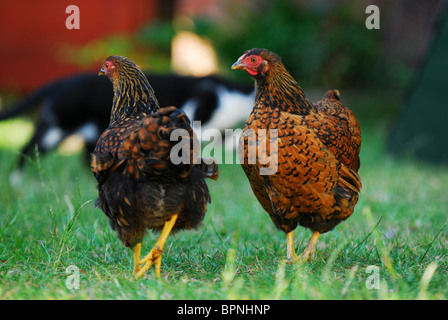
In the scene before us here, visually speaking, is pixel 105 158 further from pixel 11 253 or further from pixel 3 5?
pixel 3 5

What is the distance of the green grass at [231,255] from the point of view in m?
2.34

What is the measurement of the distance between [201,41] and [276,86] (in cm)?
691

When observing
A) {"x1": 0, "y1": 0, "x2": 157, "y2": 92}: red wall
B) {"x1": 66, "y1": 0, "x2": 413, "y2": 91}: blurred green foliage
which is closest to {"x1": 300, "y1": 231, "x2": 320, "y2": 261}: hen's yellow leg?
{"x1": 66, "y1": 0, "x2": 413, "y2": 91}: blurred green foliage

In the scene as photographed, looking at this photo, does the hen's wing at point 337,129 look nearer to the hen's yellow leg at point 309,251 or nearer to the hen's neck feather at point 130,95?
the hen's yellow leg at point 309,251

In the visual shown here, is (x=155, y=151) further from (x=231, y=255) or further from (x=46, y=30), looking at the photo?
(x=46, y=30)

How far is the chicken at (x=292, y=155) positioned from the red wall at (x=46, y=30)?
7541mm

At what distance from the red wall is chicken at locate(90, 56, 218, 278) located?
23.8ft

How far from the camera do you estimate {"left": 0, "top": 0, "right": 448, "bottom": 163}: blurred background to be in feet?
27.8

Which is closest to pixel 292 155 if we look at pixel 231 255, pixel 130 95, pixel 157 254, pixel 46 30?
pixel 231 255

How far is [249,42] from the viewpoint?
29.4ft

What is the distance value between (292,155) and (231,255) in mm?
568

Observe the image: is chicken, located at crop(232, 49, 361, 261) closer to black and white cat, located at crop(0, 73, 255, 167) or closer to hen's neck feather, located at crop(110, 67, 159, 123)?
hen's neck feather, located at crop(110, 67, 159, 123)
